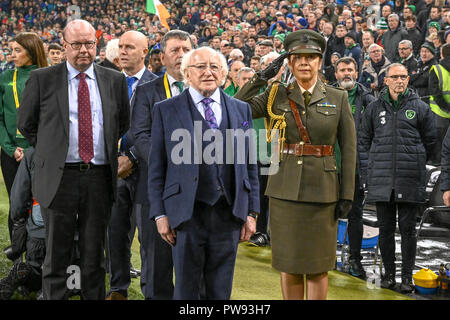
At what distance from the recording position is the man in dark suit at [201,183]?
3131 millimetres

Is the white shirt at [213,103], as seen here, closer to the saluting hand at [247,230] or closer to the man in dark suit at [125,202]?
the saluting hand at [247,230]

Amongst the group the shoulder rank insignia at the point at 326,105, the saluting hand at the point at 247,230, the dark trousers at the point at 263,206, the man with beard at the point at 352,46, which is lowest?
the dark trousers at the point at 263,206

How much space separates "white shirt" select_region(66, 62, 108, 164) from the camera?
3.62 meters

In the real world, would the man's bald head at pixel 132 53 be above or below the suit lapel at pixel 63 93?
above

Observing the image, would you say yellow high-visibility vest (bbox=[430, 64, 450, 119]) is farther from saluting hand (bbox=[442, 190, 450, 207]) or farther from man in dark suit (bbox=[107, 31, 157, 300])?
man in dark suit (bbox=[107, 31, 157, 300])

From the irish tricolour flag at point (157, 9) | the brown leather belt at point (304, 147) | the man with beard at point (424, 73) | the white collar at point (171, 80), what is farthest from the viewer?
the irish tricolour flag at point (157, 9)

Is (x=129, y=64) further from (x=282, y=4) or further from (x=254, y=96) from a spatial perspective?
(x=282, y=4)

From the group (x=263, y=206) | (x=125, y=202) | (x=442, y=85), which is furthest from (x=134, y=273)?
(x=442, y=85)

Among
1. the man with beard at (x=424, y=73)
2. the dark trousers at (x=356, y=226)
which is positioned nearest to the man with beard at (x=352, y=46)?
the man with beard at (x=424, y=73)

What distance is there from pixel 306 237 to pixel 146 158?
112 centimetres

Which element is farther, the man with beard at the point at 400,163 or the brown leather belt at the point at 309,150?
the man with beard at the point at 400,163

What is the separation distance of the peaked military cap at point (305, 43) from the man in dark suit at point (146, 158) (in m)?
0.84

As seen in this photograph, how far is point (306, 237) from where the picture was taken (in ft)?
11.9

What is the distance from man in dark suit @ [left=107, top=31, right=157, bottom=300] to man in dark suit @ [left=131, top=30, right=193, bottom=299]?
28 cm
